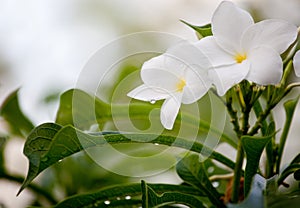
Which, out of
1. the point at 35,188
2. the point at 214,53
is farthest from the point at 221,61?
the point at 35,188

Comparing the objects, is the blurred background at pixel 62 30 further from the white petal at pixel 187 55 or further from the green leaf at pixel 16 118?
the white petal at pixel 187 55

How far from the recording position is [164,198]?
45cm

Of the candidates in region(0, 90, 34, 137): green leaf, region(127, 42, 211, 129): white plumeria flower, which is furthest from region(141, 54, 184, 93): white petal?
region(0, 90, 34, 137): green leaf

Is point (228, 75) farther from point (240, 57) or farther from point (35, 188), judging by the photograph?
point (35, 188)

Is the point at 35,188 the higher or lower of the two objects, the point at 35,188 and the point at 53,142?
the lower

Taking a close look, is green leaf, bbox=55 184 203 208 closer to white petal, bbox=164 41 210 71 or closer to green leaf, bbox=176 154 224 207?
green leaf, bbox=176 154 224 207

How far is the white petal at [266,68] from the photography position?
1.35 feet

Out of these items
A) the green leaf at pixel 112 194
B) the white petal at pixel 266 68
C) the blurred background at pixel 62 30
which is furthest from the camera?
the blurred background at pixel 62 30

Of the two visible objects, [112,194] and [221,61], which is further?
[112,194]

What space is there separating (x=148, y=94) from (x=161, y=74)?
2 centimetres

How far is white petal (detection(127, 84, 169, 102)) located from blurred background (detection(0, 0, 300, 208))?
366mm

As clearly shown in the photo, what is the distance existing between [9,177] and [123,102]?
0.77 ft

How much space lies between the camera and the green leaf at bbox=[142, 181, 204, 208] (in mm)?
416

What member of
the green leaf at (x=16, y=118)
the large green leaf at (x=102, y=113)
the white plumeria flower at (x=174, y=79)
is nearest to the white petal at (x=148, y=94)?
the white plumeria flower at (x=174, y=79)
